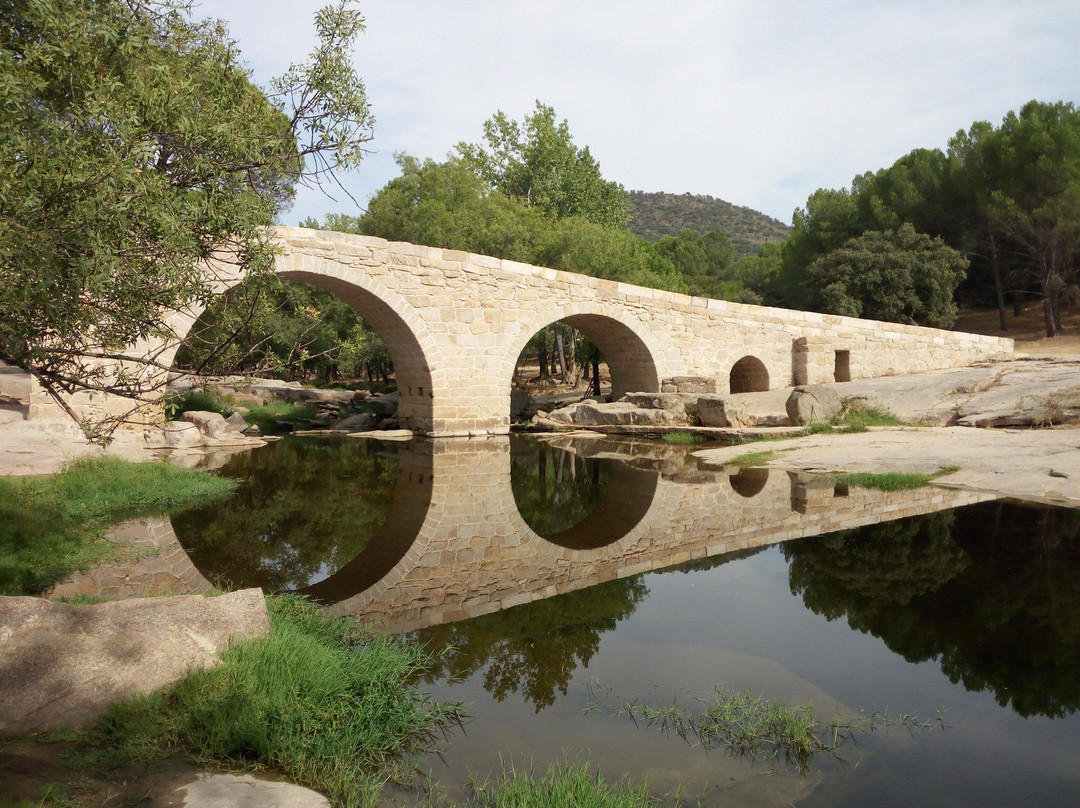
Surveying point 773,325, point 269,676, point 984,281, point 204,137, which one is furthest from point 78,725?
point 984,281

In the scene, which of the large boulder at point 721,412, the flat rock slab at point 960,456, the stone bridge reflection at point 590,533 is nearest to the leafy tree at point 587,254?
the large boulder at point 721,412

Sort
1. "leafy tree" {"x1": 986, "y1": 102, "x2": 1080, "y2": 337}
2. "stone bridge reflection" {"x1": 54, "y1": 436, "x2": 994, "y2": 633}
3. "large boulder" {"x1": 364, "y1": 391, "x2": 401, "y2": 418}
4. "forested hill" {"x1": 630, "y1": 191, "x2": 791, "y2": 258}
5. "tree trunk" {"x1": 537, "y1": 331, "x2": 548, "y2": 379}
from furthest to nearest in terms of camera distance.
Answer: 1. "forested hill" {"x1": 630, "y1": 191, "x2": 791, "y2": 258}
2. "leafy tree" {"x1": 986, "y1": 102, "x2": 1080, "y2": 337}
3. "tree trunk" {"x1": 537, "y1": 331, "x2": 548, "y2": 379}
4. "large boulder" {"x1": 364, "y1": 391, "x2": 401, "y2": 418}
5. "stone bridge reflection" {"x1": 54, "y1": 436, "x2": 994, "y2": 633}

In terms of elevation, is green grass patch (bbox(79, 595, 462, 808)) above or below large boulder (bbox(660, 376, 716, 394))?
below

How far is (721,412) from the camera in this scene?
13922 millimetres

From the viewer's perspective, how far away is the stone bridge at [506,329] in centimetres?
1284

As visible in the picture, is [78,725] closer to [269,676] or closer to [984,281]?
[269,676]

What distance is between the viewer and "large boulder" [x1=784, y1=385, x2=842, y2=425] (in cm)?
1305

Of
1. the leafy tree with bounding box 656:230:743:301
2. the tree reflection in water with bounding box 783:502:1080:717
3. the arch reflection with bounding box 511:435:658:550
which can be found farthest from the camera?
the leafy tree with bounding box 656:230:743:301

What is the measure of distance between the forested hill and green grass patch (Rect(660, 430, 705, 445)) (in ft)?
184

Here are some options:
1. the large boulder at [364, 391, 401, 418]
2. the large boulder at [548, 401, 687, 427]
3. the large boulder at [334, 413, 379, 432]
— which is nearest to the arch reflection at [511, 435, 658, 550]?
the large boulder at [548, 401, 687, 427]

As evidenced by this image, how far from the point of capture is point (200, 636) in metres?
2.93

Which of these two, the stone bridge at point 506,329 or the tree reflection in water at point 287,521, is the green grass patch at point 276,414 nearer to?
the stone bridge at point 506,329

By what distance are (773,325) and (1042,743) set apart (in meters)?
17.5

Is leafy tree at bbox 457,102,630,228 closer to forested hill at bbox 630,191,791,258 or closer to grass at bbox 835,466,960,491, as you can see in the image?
grass at bbox 835,466,960,491
